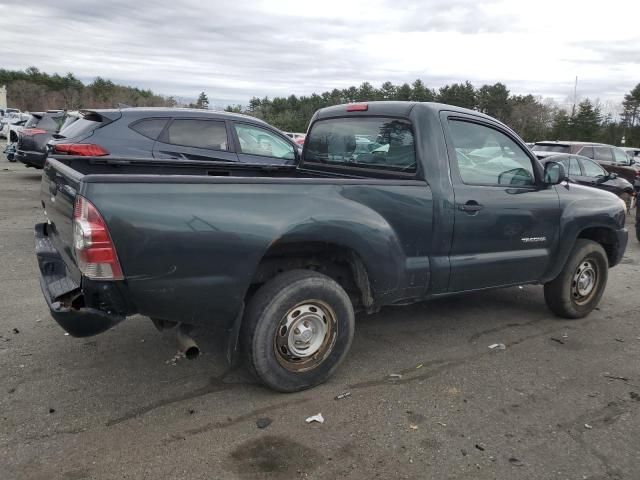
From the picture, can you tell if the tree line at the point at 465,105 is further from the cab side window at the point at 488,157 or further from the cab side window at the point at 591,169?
the cab side window at the point at 488,157

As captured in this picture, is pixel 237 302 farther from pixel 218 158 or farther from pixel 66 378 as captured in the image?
pixel 218 158

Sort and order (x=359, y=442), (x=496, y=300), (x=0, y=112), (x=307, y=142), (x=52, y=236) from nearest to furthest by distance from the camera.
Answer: (x=359, y=442) < (x=52, y=236) < (x=307, y=142) < (x=496, y=300) < (x=0, y=112)

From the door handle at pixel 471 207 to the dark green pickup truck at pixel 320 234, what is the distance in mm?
12

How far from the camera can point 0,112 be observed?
38.3 m

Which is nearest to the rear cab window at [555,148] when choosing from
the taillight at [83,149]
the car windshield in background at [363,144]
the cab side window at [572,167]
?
the cab side window at [572,167]

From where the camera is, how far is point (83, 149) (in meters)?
7.10

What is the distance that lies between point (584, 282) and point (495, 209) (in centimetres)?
169

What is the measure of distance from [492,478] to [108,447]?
6.60ft

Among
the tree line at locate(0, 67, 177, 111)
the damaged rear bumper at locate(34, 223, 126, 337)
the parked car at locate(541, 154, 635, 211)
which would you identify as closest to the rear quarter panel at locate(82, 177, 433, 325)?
the damaged rear bumper at locate(34, 223, 126, 337)

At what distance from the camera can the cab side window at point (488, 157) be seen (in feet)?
14.2

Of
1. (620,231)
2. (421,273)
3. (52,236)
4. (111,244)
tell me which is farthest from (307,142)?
(620,231)

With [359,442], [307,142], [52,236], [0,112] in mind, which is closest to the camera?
[359,442]

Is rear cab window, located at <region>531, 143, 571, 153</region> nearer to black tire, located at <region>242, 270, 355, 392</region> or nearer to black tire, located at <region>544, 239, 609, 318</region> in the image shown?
black tire, located at <region>544, 239, 609, 318</region>

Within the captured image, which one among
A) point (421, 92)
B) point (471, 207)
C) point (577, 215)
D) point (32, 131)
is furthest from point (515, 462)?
point (421, 92)
